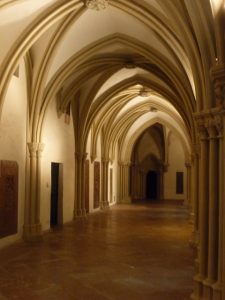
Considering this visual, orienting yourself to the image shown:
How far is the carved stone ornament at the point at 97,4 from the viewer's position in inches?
355

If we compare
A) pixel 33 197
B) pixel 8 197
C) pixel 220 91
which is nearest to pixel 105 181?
pixel 33 197

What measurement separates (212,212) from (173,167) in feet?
84.5

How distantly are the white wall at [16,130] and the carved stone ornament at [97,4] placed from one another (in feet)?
8.75

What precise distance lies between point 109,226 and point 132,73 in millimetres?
5716

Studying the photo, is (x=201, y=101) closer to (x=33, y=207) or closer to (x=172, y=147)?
(x=33, y=207)

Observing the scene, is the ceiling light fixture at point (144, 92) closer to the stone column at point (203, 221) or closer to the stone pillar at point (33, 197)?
the stone pillar at point (33, 197)

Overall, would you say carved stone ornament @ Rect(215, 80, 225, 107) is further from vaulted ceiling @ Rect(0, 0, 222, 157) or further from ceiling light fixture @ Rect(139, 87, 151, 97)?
ceiling light fixture @ Rect(139, 87, 151, 97)

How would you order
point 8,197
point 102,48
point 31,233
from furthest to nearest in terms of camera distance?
1. point 102,48
2. point 31,233
3. point 8,197

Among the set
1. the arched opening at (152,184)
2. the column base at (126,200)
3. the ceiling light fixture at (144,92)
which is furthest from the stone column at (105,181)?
the arched opening at (152,184)

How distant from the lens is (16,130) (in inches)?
414

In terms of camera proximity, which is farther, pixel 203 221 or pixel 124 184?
pixel 124 184

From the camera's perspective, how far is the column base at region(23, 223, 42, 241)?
35.7ft

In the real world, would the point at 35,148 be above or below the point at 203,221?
above

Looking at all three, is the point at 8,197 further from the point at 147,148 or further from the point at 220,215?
the point at 147,148
